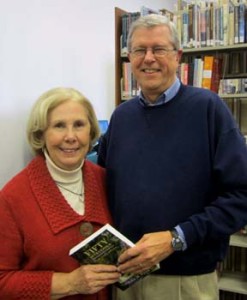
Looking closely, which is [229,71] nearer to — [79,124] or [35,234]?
[79,124]

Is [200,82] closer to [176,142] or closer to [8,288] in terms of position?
[176,142]

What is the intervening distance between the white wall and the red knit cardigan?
825mm

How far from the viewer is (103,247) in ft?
4.35

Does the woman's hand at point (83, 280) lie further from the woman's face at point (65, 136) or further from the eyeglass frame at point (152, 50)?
the eyeglass frame at point (152, 50)

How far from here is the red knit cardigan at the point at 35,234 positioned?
1.37 metres

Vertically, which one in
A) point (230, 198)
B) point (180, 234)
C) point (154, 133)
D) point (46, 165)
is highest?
point (154, 133)

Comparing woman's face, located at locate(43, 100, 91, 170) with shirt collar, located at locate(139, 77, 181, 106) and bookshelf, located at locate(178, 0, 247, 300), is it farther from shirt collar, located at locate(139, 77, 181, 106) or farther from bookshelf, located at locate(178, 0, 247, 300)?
bookshelf, located at locate(178, 0, 247, 300)

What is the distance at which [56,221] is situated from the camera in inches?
56.0

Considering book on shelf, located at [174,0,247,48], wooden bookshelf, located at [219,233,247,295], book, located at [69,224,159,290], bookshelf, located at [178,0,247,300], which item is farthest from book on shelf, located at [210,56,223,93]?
book, located at [69,224,159,290]

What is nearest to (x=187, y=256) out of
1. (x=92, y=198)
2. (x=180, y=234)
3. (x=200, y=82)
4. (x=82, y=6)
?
(x=180, y=234)

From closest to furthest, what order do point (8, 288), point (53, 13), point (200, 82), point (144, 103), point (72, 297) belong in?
point (8, 288), point (72, 297), point (144, 103), point (53, 13), point (200, 82)

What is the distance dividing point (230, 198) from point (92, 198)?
0.51 metres

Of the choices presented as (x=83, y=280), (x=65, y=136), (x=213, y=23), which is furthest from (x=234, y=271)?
(x=65, y=136)

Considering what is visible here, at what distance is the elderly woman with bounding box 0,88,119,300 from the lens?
1373 mm
